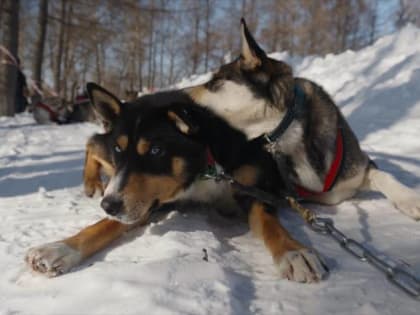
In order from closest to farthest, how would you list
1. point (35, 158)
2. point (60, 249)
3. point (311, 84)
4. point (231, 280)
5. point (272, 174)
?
1. point (231, 280)
2. point (60, 249)
3. point (272, 174)
4. point (311, 84)
5. point (35, 158)

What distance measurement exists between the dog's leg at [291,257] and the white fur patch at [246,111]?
0.98 m

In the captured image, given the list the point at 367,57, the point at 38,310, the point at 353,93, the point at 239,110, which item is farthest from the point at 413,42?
the point at 38,310

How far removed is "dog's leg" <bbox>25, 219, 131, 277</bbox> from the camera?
207 cm

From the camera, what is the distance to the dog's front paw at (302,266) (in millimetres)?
1945

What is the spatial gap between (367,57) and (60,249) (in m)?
9.92

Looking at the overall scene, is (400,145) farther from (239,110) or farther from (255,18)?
(255,18)

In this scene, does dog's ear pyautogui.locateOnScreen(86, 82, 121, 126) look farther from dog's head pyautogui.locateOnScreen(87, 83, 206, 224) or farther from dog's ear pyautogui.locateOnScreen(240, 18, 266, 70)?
dog's ear pyautogui.locateOnScreen(240, 18, 266, 70)

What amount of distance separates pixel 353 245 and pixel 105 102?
6.06ft

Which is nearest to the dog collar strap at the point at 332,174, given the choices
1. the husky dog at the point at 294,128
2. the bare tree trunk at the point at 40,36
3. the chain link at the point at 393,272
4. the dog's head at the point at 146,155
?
the husky dog at the point at 294,128

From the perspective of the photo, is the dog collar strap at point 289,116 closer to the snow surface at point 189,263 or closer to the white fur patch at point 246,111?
the white fur patch at point 246,111

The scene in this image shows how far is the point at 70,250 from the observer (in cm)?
217

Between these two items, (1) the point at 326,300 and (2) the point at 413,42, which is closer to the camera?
(1) the point at 326,300

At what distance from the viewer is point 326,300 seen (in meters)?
1.80

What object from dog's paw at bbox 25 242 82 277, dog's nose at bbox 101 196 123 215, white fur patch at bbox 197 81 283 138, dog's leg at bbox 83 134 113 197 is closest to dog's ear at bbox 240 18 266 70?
white fur patch at bbox 197 81 283 138
